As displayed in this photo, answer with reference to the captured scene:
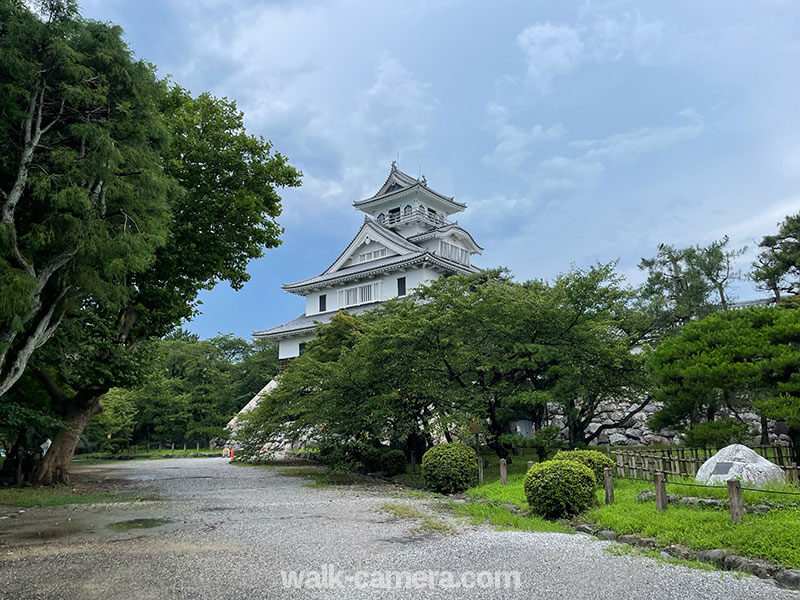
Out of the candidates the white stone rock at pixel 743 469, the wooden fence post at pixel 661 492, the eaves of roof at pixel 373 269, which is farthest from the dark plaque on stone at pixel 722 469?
the eaves of roof at pixel 373 269

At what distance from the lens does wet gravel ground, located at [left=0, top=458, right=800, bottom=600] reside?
552cm

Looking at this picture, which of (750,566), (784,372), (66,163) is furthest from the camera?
(784,372)

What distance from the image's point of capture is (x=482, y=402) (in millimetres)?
16203

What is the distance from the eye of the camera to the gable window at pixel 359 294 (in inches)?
1347

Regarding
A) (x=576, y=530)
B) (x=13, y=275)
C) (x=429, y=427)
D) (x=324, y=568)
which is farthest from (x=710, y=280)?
(x=13, y=275)

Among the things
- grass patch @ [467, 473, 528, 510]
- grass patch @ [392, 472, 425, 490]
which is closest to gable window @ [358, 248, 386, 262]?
grass patch @ [392, 472, 425, 490]

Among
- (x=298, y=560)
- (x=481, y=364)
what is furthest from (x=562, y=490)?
(x=481, y=364)

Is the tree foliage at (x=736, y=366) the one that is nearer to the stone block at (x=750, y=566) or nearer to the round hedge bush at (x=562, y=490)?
the round hedge bush at (x=562, y=490)

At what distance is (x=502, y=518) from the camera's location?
969cm

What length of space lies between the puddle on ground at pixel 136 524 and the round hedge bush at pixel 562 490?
658cm

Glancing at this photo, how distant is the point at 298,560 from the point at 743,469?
6904mm

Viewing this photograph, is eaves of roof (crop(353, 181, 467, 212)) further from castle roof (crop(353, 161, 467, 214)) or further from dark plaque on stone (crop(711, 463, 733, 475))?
dark plaque on stone (crop(711, 463, 733, 475))

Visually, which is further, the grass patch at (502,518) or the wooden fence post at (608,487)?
the wooden fence post at (608,487)

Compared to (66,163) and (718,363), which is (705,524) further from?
(66,163)
